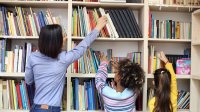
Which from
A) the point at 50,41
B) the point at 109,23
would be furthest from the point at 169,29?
the point at 50,41

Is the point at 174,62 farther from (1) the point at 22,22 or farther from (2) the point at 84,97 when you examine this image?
(1) the point at 22,22

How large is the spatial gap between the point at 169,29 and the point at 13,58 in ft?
5.31

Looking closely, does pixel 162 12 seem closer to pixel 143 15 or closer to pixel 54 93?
pixel 143 15

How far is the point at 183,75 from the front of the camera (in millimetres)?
2648

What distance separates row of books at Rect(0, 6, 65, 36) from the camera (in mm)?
2527

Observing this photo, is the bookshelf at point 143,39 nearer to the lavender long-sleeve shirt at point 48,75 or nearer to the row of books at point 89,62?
the row of books at point 89,62

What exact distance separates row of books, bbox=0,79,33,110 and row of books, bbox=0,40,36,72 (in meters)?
0.13

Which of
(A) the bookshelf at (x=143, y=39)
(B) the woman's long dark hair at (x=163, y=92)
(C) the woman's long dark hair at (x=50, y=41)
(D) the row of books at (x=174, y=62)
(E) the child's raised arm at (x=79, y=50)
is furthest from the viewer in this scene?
(D) the row of books at (x=174, y=62)

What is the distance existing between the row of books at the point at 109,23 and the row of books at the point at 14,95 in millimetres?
745

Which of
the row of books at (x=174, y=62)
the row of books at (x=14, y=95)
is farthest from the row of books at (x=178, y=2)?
the row of books at (x=14, y=95)

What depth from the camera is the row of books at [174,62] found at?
104 inches

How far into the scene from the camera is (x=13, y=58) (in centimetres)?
254

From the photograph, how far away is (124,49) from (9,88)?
127 cm

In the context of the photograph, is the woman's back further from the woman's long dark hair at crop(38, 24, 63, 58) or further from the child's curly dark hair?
the child's curly dark hair
